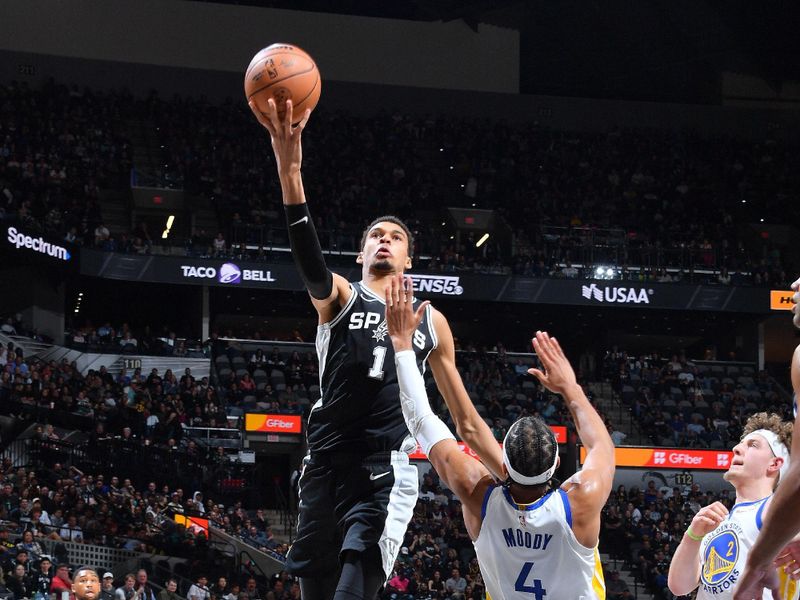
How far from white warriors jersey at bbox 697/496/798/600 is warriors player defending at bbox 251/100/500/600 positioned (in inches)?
57.6

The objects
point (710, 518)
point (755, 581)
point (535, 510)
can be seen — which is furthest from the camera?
point (710, 518)

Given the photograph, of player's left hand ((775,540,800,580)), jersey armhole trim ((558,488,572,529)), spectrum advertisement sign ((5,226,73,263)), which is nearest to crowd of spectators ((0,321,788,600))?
spectrum advertisement sign ((5,226,73,263))

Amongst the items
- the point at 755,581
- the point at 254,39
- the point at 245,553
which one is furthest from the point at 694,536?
A: the point at 254,39

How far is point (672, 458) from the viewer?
28953 mm

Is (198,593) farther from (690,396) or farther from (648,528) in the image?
(690,396)

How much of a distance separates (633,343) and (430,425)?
35038mm

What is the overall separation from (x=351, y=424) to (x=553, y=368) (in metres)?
1.51

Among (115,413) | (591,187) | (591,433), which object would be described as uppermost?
(591,187)

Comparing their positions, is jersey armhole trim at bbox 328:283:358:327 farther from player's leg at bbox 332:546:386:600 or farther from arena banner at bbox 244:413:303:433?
arena banner at bbox 244:413:303:433

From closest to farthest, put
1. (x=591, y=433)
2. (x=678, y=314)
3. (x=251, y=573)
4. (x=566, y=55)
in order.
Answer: (x=591, y=433) → (x=251, y=573) → (x=678, y=314) → (x=566, y=55)

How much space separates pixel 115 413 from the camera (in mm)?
23500

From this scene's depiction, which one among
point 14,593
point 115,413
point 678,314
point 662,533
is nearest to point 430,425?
point 14,593

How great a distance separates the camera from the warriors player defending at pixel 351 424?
5.21m

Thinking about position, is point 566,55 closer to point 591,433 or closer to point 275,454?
point 275,454
